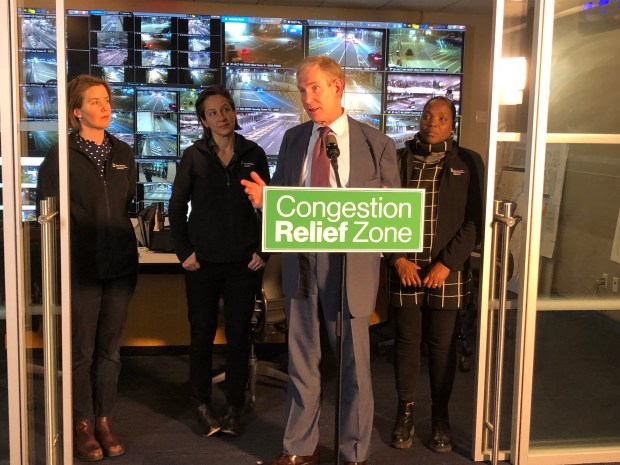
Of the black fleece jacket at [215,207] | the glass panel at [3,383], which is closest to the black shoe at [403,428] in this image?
the black fleece jacket at [215,207]

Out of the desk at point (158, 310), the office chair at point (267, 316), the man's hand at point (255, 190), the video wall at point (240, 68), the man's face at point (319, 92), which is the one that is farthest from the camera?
the video wall at point (240, 68)

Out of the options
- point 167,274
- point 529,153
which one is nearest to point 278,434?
point 167,274

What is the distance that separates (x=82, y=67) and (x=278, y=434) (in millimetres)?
3864

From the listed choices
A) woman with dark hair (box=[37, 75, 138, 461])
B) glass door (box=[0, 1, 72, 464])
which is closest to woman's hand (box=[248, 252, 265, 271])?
woman with dark hair (box=[37, 75, 138, 461])

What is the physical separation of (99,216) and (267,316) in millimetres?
1156

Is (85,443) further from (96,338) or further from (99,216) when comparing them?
(99,216)

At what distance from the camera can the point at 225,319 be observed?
10.8ft

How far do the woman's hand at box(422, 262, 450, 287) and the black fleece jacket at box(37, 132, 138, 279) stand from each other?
4.02 feet

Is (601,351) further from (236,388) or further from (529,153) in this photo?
(236,388)

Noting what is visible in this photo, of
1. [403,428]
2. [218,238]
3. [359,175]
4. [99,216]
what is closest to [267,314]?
[218,238]

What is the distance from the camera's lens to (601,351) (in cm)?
306

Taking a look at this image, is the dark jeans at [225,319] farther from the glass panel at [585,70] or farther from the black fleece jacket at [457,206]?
the glass panel at [585,70]

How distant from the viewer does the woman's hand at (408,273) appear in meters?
3.05

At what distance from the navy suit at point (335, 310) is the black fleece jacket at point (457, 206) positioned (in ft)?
1.03
